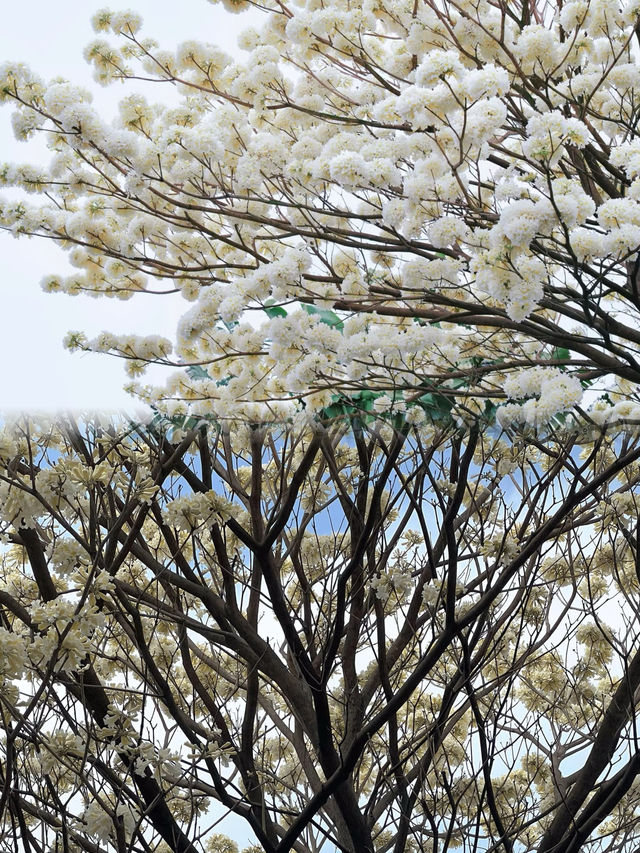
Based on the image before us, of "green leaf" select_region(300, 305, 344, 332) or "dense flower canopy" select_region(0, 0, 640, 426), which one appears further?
"green leaf" select_region(300, 305, 344, 332)

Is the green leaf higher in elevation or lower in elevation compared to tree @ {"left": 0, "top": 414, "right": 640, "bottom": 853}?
higher

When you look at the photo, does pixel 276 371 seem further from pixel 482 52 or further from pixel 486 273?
pixel 482 52

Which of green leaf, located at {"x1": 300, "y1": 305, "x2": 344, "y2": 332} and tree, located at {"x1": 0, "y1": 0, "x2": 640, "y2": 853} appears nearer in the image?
tree, located at {"x1": 0, "y1": 0, "x2": 640, "y2": 853}

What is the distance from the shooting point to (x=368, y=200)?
2.41m

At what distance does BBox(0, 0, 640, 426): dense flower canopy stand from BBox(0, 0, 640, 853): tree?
0.04 feet

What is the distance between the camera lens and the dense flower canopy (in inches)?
85.8

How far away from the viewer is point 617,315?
2.84m

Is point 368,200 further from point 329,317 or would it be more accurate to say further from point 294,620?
point 294,620

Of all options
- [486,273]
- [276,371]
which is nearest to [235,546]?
[276,371]

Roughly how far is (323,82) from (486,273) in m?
1.24

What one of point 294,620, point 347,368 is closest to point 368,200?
point 347,368

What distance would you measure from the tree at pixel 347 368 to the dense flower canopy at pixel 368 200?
11 mm

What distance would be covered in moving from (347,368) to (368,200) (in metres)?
0.49

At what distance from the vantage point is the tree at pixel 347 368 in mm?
2141
